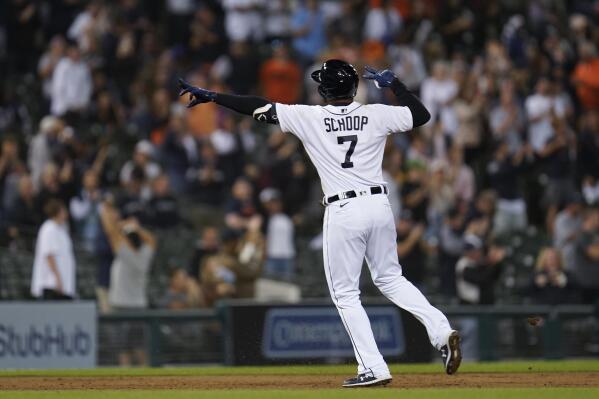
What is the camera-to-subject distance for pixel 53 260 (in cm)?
1656

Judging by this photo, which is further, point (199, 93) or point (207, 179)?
point (207, 179)

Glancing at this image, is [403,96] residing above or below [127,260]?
above

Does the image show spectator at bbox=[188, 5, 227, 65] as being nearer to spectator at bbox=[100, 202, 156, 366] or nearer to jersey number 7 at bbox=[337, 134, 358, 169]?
spectator at bbox=[100, 202, 156, 366]

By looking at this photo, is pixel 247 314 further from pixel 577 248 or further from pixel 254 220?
pixel 577 248

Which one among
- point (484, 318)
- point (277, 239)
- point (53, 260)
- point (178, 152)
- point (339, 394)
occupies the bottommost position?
point (339, 394)

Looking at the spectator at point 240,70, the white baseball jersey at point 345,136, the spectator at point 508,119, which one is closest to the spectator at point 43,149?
the spectator at point 240,70

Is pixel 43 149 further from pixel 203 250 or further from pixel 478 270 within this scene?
pixel 478 270

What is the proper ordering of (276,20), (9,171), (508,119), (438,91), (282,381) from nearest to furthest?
(282,381), (9,171), (508,119), (438,91), (276,20)

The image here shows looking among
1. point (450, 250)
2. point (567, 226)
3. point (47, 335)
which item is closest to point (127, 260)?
point (47, 335)

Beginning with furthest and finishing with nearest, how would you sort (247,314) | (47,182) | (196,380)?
(47,182) < (247,314) < (196,380)

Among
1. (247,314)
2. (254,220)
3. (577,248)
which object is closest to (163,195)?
(254,220)

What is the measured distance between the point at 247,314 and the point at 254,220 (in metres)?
2.51

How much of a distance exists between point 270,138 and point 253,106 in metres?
11.2

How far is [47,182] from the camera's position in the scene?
19.1m
